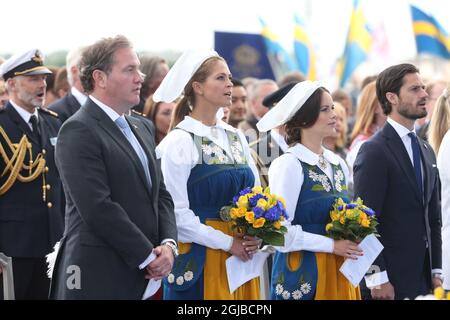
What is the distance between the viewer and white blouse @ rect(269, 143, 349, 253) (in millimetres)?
6438

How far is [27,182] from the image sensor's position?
24.3 ft

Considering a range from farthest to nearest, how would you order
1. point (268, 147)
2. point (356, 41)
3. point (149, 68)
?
point (356, 41) → point (149, 68) → point (268, 147)

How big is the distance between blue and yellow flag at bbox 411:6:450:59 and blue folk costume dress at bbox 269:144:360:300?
32.1ft

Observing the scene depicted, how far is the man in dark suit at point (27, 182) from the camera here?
24.0ft

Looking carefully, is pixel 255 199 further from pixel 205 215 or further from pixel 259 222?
pixel 205 215

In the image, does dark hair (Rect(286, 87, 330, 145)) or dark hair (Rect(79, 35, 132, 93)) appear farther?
dark hair (Rect(286, 87, 330, 145))

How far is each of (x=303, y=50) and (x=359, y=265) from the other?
12805mm

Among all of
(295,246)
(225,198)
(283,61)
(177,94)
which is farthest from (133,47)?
(283,61)

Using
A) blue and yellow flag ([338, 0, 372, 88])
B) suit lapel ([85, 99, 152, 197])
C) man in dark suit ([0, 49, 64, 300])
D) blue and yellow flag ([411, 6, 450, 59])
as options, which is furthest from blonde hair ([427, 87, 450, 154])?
blue and yellow flag ([338, 0, 372, 88])

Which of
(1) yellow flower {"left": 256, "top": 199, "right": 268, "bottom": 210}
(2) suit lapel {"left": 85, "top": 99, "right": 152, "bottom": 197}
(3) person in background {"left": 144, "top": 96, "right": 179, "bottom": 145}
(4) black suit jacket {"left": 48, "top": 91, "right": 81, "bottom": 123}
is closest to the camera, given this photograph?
(2) suit lapel {"left": 85, "top": 99, "right": 152, "bottom": 197}

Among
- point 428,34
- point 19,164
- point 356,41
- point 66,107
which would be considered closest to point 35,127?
point 19,164

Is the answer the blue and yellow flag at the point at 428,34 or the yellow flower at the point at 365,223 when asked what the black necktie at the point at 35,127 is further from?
the blue and yellow flag at the point at 428,34

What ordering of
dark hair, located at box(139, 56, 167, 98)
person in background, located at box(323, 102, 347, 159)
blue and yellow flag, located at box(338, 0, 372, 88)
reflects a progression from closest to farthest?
1. dark hair, located at box(139, 56, 167, 98)
2. person in background, located at box(323, 102, 347, 159)
3. blue and yellow flag, located at box(338, 0, 372, 88)

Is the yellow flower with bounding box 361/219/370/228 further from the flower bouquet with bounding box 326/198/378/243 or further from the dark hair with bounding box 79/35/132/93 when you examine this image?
the dark hair with bounding box 79/35/132/93
